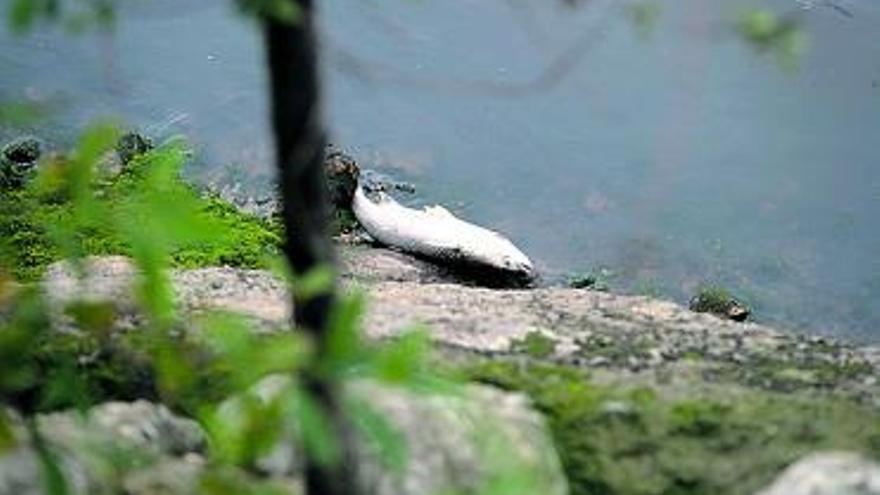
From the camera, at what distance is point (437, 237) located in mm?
8305

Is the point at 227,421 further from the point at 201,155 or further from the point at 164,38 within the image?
the point at 164,38

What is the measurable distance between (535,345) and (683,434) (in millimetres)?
627

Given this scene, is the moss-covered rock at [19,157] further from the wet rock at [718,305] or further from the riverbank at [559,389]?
the riverbank at [559,389]

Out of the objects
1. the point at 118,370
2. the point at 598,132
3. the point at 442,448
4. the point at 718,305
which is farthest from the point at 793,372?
the point at 598,132

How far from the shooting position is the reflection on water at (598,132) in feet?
34.6

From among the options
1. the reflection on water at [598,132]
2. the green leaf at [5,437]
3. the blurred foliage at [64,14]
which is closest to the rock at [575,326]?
the green leaf at [5,437]

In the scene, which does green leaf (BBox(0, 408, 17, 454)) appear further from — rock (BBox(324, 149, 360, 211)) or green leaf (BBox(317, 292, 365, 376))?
rock (BBox(324, 149, 360, 211))

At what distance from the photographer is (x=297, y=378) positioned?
1698 millimetres

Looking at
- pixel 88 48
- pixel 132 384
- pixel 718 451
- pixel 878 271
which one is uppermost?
pixel 718 451

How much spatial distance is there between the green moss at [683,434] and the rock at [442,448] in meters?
0.15

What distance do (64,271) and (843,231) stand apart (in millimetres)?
7592

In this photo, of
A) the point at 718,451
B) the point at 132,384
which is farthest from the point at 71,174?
the point at 718,451

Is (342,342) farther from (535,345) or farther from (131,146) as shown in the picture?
(131,146)

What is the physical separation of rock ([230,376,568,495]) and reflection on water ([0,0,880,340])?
7.16 metres
